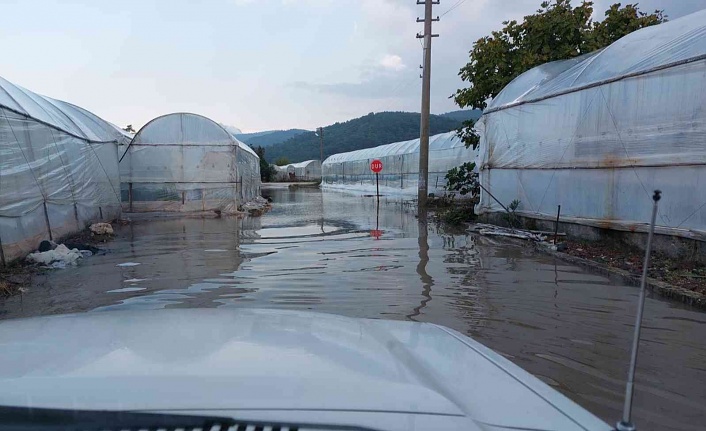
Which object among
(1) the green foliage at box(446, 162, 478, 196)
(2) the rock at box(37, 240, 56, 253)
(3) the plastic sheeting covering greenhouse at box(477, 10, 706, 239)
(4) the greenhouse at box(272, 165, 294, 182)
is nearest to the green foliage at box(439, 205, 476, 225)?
(1) the green foliage at box(446, 162, 478, 196)

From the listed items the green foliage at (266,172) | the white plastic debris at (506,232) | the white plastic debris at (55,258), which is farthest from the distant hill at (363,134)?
the white plastic debris at (55,258)

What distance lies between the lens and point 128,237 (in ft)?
42.5

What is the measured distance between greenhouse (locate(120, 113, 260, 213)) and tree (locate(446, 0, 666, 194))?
9.49 m

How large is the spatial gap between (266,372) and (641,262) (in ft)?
27.2

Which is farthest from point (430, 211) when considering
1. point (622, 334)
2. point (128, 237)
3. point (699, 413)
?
point (699, 413)

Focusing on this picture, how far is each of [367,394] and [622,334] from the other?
4.74 meters

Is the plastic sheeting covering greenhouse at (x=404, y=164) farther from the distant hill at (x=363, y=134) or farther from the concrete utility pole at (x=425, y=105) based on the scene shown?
the distant hill at (x=363, y=134)

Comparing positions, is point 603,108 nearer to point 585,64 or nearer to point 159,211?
point 585,64

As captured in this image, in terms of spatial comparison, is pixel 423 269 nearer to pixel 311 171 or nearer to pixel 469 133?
pixel 469 133

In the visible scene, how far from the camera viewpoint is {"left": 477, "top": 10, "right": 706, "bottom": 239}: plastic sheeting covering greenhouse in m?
8.17

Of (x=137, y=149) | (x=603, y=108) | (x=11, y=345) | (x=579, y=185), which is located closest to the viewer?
(x=11, y=345)

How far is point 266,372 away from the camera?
165cm

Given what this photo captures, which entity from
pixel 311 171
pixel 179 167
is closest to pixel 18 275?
pixel 179 167

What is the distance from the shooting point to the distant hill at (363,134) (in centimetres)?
10774
